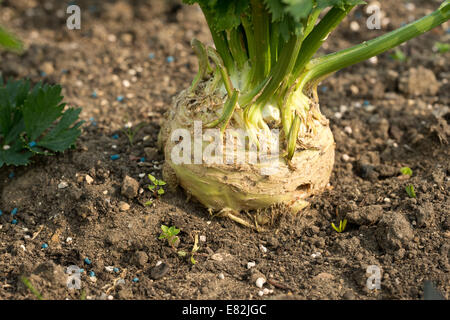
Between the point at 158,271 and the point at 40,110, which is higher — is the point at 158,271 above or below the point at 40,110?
below

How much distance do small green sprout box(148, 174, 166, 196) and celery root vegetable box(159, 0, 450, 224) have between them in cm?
7

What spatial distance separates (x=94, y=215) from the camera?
2816 mm

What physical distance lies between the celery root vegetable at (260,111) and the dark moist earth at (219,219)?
175 mm

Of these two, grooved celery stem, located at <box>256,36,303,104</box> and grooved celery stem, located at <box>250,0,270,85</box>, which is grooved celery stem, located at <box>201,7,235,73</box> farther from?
grooved celery stem, located at <box>256,36,303,104</box>

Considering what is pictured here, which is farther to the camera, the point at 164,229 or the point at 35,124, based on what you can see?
the point at 35,124

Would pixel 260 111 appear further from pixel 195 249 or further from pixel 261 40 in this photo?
pixel 195 249

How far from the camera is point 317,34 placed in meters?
2.62

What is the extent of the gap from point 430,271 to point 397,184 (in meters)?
0.63

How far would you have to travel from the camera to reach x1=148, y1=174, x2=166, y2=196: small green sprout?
2801mm

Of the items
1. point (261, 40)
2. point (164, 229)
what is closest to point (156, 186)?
point (164, 229)

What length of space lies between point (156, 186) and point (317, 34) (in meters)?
1.06

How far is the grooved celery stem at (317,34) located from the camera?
2.57 metres

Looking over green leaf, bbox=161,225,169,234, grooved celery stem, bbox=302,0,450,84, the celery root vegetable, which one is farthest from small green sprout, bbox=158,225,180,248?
grooved celery stem, bbox=302,0,450,84

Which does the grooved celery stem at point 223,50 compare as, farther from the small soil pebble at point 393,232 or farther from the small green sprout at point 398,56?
the small green sprout at point 398,56
